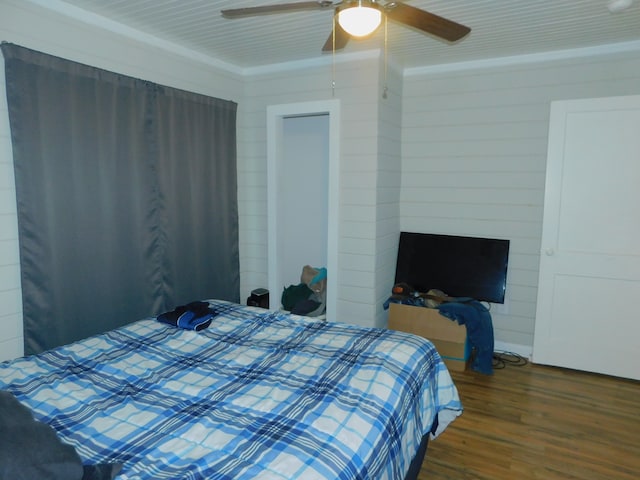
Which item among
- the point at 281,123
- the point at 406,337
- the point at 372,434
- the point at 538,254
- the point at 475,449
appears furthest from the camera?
the point at 281,123

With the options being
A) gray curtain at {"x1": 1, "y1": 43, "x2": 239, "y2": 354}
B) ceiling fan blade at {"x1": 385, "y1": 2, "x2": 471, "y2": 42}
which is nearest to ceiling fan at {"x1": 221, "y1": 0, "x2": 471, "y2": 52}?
ceiling fan blade at {"x1": 385, "y1": 2, "x2": 471, "y2": 42}

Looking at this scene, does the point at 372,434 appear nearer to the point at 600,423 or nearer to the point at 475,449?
the point at 475,449

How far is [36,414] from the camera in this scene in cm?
158

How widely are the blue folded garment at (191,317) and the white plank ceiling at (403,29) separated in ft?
6.21

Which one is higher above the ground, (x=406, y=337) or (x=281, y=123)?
(x=281, y=123)

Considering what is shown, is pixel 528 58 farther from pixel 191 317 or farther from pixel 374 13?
pixel 191 317

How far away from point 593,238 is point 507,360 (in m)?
1.24

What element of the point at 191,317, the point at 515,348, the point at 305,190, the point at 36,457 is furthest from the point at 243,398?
the point at 305,190

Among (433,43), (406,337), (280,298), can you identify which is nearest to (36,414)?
(406,337)

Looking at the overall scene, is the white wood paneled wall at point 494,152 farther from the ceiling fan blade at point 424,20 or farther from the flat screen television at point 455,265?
the ceiling fan blade at point 424,20

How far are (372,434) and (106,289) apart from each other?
2.16 m

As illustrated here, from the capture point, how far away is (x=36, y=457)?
1.15 m

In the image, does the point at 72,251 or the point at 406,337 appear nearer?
the point at 406,337

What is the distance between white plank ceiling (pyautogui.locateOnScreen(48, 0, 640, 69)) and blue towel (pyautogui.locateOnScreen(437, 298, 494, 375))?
2087mm
